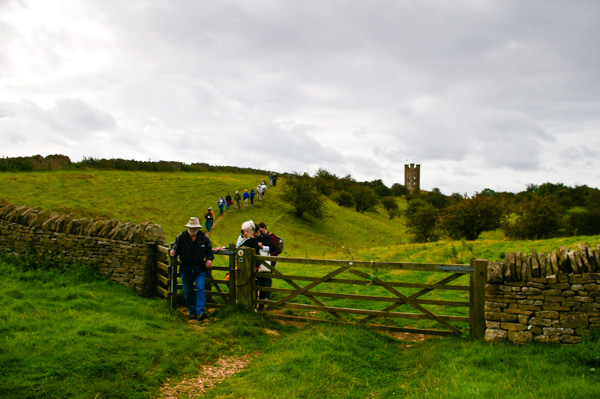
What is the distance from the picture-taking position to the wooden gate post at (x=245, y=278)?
352 inches

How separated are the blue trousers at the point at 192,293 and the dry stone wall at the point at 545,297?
5.52m

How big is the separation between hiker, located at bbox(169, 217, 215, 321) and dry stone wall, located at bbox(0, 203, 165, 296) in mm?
1315

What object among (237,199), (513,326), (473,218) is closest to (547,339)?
(513,326)

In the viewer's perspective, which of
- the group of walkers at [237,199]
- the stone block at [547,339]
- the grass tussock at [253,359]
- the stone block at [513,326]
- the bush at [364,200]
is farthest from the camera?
the bush at [364,200]

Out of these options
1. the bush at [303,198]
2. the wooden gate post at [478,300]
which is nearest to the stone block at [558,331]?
the wooden gate post at [478,300]

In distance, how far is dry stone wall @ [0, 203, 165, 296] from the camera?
9842 millimetres

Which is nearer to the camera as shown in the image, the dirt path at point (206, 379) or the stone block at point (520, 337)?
the dirt path at point (206, 379)

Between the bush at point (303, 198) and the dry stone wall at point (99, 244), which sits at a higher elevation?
the bush at point (303, 198)

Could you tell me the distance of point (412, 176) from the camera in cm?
17862

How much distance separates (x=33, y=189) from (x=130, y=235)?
31492 millimetres

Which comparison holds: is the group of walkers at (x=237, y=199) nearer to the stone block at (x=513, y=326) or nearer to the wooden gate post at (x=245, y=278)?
the wooden gate post at (x=245, y=278)

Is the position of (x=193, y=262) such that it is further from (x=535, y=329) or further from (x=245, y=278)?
(x=535, y=329)

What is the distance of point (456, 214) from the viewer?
36812 millimetres

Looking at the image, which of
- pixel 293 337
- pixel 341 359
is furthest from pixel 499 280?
pixel 293 337
